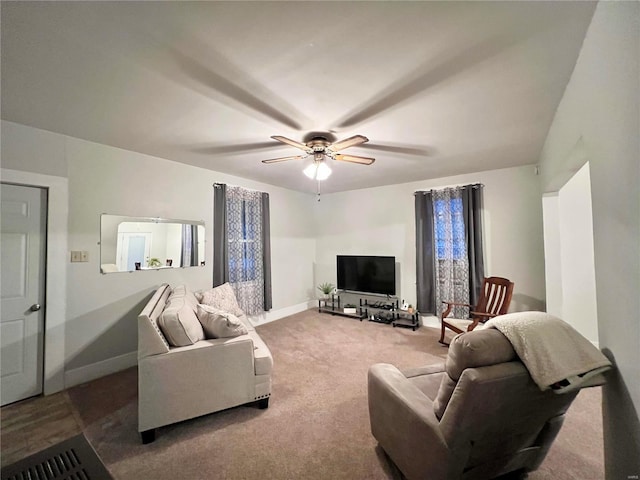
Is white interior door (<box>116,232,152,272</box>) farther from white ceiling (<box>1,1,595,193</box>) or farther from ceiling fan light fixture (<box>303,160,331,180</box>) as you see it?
ceiling fan light fixture (<box>303,160,331,180</box>)

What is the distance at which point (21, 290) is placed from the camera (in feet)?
8.02

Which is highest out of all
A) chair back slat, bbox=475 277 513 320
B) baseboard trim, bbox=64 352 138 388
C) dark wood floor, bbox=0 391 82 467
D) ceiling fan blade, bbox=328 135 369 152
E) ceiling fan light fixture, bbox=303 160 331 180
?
ceiling fan blade, bbox=328 135 369 152

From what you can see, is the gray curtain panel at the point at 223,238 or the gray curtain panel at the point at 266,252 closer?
the gray curtain panel at the point at 223,238

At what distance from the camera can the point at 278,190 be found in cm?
505

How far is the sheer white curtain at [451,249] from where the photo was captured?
4.10 metres

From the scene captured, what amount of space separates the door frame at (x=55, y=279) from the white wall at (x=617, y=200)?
414cm

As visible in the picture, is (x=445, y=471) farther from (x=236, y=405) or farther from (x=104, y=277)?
(x=104, y=277)

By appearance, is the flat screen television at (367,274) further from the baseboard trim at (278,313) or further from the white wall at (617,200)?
the white wall at (617,200)

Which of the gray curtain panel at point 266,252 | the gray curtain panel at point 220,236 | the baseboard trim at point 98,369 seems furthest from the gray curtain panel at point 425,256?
the baseboard trim at point 98,369

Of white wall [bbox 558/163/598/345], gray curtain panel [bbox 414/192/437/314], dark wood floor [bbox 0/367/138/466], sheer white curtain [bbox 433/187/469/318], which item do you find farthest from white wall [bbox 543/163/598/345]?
dark wood floor [bbox 0/367/138/466]

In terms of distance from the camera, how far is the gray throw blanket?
42.5 inches

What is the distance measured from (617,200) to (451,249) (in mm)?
3212

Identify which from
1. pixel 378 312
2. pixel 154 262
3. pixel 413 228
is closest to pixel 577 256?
pixel 413 228

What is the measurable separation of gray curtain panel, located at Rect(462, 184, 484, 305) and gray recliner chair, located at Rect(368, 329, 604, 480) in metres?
2.76
